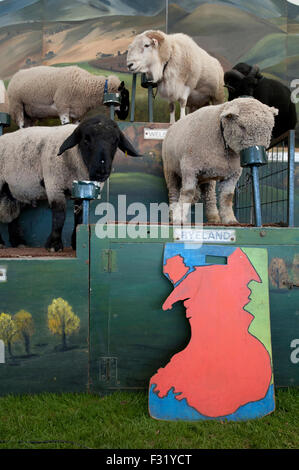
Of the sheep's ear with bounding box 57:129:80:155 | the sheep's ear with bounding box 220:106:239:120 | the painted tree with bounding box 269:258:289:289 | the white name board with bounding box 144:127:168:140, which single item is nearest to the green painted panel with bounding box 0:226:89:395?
the sheep's ear with bounding box 57:129:80:155

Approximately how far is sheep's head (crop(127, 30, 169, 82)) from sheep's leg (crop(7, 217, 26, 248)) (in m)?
1.60

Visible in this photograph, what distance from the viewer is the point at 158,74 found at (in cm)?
309

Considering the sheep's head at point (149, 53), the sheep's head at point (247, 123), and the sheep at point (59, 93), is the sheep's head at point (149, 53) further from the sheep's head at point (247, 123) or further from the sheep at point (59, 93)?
the sheep's head at point (247, 123)

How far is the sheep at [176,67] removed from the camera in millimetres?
3031

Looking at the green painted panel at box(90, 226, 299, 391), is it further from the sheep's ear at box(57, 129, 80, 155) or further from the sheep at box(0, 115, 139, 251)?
the sheep's ear at box(57, 129, 80, 155)

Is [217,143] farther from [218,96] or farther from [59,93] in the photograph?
[59,93]

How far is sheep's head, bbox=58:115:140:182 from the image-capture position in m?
2.02

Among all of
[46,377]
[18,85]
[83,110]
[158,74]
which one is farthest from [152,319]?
[18,85]

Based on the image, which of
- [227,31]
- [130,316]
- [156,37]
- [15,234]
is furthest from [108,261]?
[227,31]

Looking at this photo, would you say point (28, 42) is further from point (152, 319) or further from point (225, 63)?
point (152, 319)

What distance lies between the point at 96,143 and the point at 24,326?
3.44ft

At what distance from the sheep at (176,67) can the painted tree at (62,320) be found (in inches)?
84.1

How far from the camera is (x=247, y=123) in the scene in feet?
6.31

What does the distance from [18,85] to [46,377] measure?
9.87ft
